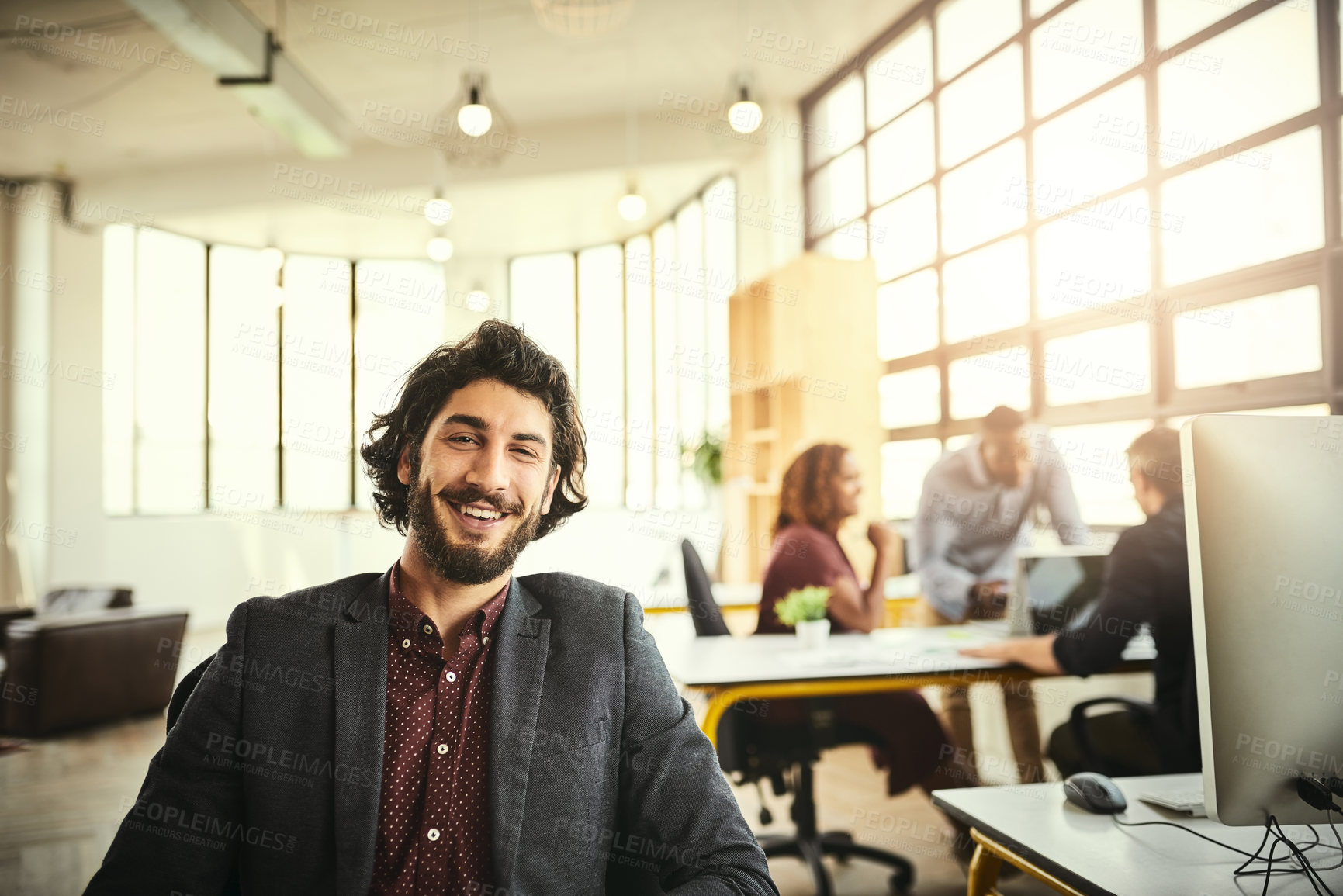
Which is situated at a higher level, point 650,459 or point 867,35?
point 867,35

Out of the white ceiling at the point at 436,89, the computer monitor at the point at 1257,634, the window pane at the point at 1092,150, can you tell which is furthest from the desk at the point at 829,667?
the white ceiling at the point at 436,89

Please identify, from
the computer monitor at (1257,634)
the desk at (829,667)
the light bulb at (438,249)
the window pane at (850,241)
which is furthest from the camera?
the light bulb at (438,249)

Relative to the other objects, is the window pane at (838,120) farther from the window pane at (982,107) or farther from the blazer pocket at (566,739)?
the blazer pocket at (566,739)

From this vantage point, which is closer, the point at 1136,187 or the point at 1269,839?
the point at 1269,839

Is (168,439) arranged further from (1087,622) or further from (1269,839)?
(1269,839)

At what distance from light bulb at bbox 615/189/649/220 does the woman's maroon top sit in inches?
118

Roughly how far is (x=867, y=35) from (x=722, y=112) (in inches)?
57.1

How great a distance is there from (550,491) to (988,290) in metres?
4.06

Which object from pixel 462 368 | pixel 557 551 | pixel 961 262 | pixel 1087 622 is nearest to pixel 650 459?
pixel 557 551

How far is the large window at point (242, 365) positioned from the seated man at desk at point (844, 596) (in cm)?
562

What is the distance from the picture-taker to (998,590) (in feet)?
12.1

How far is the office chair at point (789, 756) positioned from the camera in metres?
2.86

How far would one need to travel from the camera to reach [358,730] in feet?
3.97

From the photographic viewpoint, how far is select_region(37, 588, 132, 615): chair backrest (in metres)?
5.79
